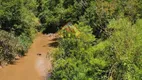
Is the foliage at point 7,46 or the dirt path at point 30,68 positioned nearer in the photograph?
the dirt path at point 30,68

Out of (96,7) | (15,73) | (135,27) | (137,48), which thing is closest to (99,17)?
(96,7)

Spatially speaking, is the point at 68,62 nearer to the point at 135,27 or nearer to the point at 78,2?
the point at 135,27

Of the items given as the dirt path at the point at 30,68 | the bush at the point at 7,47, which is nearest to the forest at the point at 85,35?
the bush at the point at 7,47

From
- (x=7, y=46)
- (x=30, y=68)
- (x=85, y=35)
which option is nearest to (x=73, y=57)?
(x=85, y=35)

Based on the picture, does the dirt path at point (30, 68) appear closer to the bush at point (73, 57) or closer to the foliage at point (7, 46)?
the foliage at point (7, 46)

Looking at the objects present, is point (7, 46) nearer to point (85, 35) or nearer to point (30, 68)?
point (30, 68)

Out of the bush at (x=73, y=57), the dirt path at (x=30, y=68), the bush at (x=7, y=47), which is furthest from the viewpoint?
the bush at (x=7, y=47)

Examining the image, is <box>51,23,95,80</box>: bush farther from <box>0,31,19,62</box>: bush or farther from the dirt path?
<box>0,31,19,62</box>: bush
